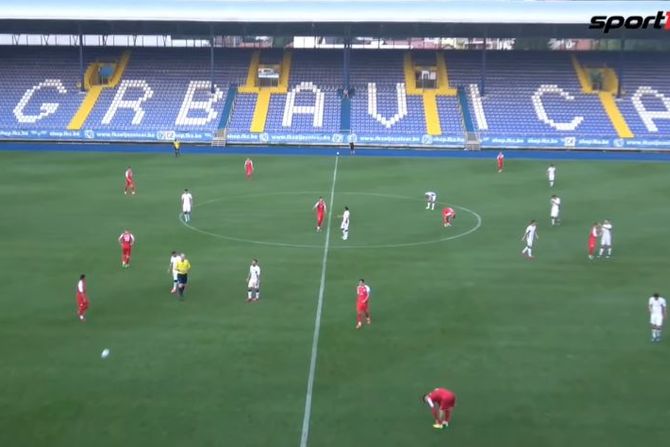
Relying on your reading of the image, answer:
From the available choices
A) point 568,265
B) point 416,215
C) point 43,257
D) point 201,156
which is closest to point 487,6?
point 201,156

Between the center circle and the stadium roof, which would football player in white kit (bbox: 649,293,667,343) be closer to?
the center circle

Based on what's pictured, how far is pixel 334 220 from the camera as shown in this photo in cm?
3203

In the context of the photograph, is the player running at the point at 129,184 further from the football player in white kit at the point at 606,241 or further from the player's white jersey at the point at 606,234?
the player's white jersey at the point at 606,234

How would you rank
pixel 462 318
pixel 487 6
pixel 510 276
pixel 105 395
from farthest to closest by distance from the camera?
1. pixel 487 6
2. pixel 510 276
3. pixel 462 318
4. pixel 105 395

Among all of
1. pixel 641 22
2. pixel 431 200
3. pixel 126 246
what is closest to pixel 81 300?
pixel 126 246

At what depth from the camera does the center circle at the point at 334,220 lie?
28719 millimetres

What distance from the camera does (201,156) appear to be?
5194 centimetres

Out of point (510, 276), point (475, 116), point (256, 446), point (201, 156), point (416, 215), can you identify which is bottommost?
point (256, 446)

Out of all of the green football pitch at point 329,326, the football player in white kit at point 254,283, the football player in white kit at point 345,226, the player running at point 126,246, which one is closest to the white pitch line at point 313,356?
the green football pitch at point 329,326

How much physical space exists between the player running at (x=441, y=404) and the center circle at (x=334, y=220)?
535 inches

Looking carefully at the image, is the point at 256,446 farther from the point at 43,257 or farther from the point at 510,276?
the point at 43,257

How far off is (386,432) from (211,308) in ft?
26.3

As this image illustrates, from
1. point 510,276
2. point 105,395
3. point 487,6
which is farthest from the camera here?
point 487,6

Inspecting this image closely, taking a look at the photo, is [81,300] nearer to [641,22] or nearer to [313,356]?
[313,356]
